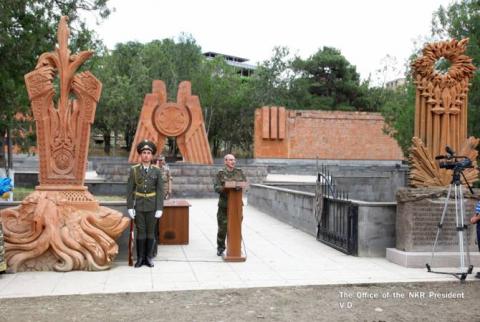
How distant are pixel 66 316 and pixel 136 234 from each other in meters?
2.19

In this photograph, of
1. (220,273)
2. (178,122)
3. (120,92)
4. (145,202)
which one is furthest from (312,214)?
(120,92)

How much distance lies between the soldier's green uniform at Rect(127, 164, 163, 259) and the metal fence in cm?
305

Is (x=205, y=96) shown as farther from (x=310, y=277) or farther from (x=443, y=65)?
(x=310, y=277)

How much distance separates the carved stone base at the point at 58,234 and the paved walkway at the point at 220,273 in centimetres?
19

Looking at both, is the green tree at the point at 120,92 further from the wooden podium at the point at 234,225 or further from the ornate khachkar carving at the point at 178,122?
the wooden podium at the point at 234,225

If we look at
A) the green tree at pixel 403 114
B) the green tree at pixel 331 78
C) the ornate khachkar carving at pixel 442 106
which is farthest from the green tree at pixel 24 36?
the green tree at pixel 331 78

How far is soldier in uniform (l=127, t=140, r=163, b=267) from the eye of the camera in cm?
666

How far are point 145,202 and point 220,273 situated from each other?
4.54 feet

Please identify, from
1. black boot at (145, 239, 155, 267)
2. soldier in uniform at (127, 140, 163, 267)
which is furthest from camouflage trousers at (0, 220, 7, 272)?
black boot at (145, 239, 155, 267)

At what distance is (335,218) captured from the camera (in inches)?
→ 336

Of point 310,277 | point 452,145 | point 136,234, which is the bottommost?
point 310,277

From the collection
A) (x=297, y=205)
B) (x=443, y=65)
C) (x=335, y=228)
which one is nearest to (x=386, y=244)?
(x=335, y=228)

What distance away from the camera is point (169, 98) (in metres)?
40.0

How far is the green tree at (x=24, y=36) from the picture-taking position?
11.7 m
